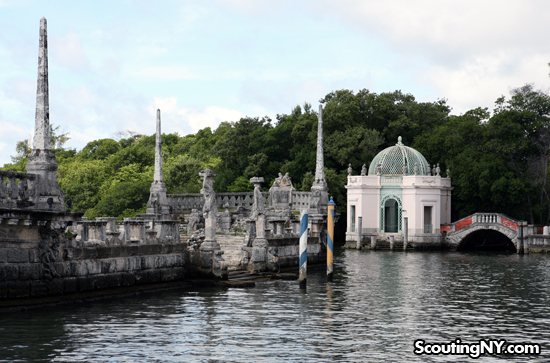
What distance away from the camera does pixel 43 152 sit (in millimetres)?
18766

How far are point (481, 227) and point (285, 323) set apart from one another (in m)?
36.2

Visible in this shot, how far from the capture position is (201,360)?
44.8ft

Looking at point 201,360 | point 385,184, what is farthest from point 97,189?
point 201,360

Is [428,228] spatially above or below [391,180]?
below

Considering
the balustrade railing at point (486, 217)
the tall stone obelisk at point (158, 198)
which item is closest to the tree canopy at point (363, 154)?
the balustrade railing at point (486, 217)

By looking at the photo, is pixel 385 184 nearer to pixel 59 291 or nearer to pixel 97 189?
pixel 97 189

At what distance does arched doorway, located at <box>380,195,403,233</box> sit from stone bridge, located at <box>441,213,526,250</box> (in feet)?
11.2

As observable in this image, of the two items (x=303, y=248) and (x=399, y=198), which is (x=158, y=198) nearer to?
(x=303, y=248)

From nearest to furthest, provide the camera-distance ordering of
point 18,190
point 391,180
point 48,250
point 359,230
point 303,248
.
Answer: point 18,190 → point 48,250 → point 303,248 → point 359,230 → point 391,180

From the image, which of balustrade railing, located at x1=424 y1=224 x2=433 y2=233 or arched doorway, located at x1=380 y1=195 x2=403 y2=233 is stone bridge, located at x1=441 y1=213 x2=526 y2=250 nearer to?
balustrade railing, located at x1=424 y1=224 x2=433 y2=233

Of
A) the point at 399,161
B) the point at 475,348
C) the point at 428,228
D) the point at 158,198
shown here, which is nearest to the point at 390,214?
the point at 428,228

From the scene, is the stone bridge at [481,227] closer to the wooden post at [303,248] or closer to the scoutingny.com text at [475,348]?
Answer: the wooden post at [303,248]

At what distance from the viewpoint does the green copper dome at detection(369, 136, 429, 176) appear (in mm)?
54406

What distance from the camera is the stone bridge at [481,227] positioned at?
1960 inches
